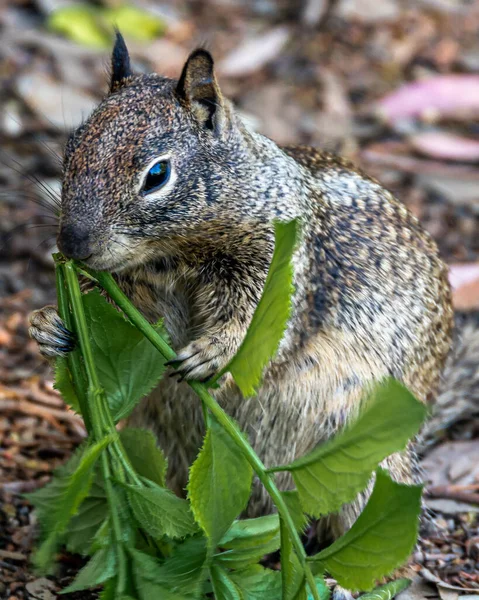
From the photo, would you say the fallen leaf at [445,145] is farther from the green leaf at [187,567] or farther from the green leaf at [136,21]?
the green leaf at [187,567]

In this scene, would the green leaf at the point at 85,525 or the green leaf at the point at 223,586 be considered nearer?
the green leaf at the point at 223,586

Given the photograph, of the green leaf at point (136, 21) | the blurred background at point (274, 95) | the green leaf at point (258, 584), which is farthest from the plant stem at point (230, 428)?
the green leaf at point (136, 21)

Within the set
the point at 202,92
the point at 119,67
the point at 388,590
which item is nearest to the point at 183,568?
the point at 388,590

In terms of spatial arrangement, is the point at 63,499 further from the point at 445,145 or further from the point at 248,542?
the point at 445,145

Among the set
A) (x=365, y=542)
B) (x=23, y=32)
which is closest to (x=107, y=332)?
(x=365, y=542)

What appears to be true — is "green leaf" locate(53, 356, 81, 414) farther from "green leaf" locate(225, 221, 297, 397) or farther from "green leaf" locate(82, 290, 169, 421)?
"green leaf" locate(225, 221, 297, 397)

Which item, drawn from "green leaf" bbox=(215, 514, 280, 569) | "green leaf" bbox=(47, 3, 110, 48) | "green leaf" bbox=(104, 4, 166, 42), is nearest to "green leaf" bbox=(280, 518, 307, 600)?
"green leaf" bbox=(215, 514, 280, 569)
